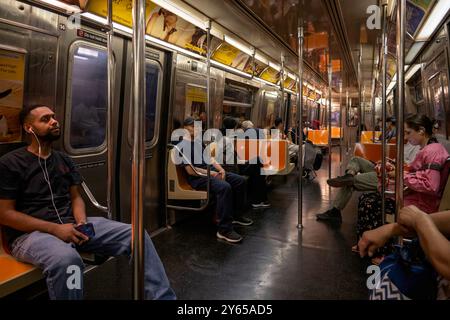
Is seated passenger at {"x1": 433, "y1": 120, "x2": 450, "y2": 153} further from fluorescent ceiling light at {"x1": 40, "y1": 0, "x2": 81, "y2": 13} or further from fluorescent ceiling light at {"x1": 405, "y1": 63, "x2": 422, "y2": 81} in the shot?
fluorescent ceiling light at {"x1": 40, "y1": 0, "x2": 81, "y2": 13}

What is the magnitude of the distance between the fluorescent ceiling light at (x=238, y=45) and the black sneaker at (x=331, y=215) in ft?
9.54

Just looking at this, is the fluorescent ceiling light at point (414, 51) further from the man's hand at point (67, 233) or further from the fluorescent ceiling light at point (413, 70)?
the man's hand at point (67, 233)

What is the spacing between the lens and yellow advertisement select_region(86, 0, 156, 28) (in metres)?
2.88

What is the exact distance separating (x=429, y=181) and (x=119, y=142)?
2769 millimetres

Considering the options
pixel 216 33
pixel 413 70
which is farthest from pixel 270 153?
pixel 413 70

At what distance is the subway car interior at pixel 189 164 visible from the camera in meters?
1.58

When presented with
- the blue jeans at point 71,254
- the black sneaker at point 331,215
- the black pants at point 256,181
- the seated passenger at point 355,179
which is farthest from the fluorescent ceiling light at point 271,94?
the blue jeans at point 71,254

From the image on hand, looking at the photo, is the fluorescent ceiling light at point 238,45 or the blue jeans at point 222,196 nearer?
the blue jeans at point 222,196

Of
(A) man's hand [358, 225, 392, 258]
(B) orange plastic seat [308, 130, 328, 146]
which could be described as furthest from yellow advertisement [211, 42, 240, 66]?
(B) orange plastic seat [308, 130, 328, 146]

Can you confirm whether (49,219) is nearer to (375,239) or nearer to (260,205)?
(375,239)

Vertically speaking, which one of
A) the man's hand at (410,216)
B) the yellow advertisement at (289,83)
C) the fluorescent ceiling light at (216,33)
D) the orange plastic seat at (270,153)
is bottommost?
the man's hand at (410,216)

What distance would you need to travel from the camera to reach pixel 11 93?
7.68 feet

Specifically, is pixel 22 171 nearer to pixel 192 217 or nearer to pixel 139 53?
pixel 139 53

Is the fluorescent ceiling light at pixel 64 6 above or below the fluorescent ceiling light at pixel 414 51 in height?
below
